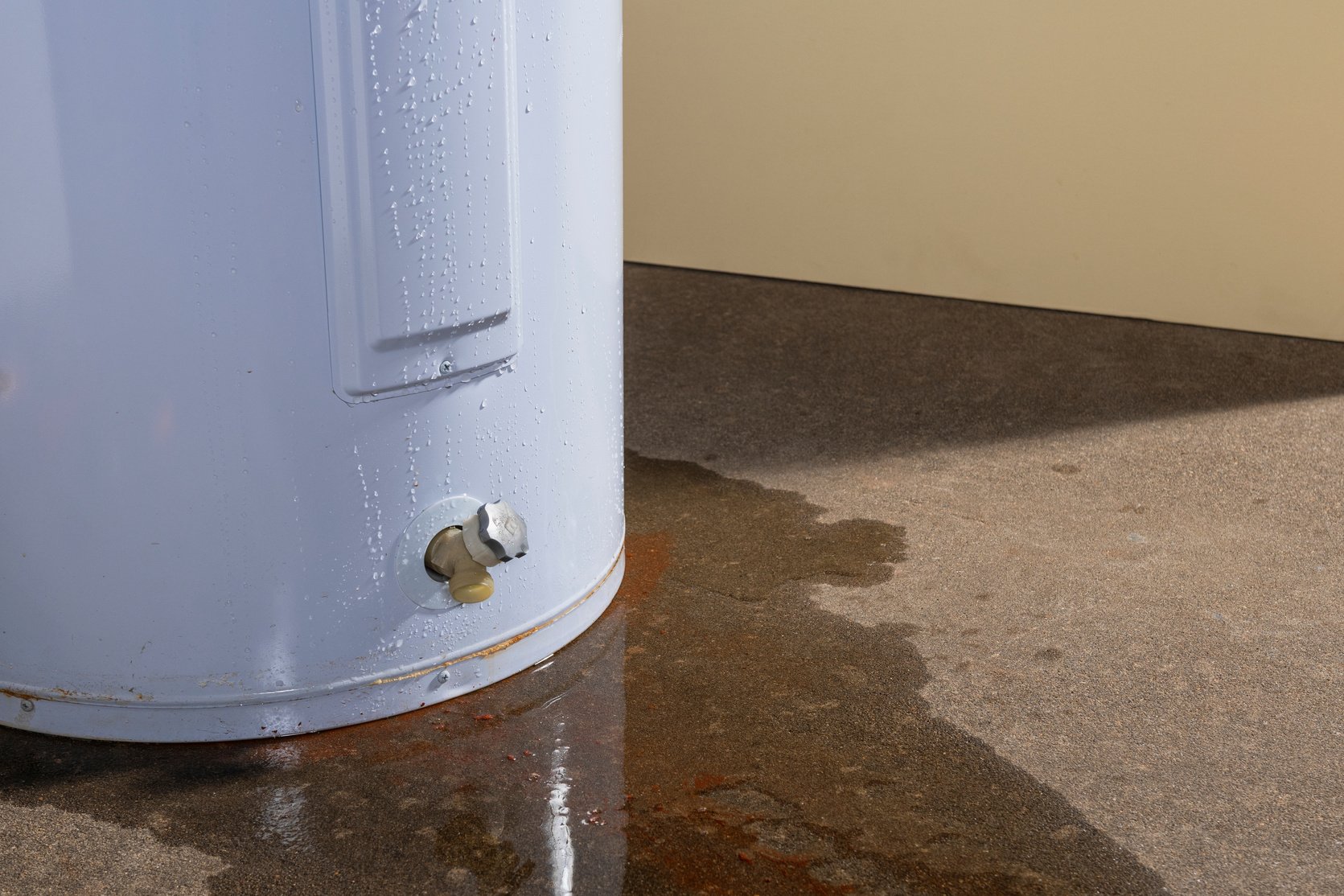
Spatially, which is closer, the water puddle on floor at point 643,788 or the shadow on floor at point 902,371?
the water puddle on floor at point 643,788

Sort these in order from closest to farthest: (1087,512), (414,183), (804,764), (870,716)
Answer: (414,183) → (804,764) → (870,716) → (1087,512)

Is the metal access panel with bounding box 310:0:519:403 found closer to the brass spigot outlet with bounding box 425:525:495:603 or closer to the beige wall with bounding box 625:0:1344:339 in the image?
the brass spigot outlet with bounding box 425:525:495:603

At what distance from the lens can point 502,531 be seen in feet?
6.06

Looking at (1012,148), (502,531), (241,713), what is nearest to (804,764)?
(502,531)

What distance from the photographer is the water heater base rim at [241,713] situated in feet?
6.02

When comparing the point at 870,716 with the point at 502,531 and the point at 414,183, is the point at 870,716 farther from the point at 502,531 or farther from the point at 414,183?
the point at 414,183

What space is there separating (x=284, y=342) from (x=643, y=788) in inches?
29.2

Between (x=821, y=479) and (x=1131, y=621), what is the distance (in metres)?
0.76

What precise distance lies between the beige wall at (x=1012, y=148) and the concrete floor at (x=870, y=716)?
763 mm

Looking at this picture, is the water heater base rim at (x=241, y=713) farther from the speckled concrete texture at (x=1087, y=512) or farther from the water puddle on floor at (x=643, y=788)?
the speckled concrete texture at (x=1087, y=512)

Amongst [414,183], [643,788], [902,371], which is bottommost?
[643,788]

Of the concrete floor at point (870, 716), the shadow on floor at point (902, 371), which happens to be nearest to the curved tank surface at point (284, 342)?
the concrete floor at point (870, 716)

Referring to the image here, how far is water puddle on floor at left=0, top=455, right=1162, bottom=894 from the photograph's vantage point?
5.27 feet

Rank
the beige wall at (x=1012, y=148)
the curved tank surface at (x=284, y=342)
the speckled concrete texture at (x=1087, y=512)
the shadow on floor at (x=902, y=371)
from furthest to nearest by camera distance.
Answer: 1. the beige wall at (x=1012, y=148)
2. the shadow on floor at (x=902, y=371)
3. the speckled concrete texture at (x=1087, y=512)
4. the curved tank surface at (x=284, y=342)
